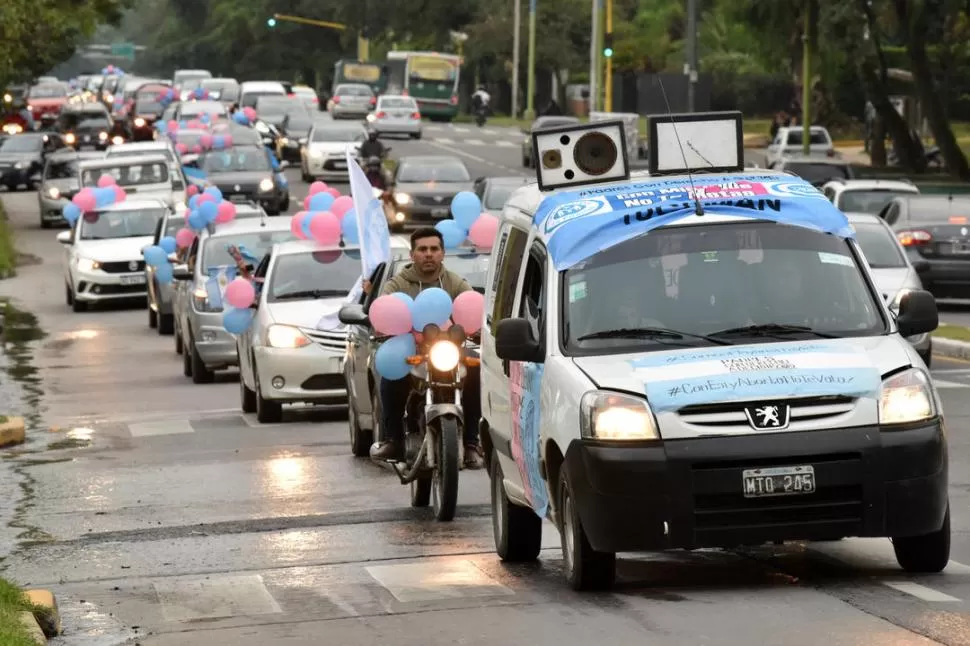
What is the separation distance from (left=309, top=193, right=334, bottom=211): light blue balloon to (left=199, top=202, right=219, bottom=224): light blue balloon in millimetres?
5419

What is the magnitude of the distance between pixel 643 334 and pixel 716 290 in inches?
16.2

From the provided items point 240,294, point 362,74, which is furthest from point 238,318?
point 362,74

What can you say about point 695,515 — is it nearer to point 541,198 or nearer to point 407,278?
point 541,198

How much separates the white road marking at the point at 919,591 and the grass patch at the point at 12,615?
3.61 metres

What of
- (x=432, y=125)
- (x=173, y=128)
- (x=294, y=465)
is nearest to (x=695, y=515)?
(x=294, y=465)

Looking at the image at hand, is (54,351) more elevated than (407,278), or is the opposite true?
(407,278)

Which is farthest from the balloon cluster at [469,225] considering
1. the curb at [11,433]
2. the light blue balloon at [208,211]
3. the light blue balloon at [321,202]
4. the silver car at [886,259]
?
the light blue balloon at [208,211]

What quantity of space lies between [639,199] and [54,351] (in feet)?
68.9

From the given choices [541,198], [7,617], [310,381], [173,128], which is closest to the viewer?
[7,617]

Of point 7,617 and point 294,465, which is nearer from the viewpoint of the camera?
point 7,617

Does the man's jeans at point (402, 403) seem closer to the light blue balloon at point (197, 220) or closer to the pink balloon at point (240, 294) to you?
the pink balloon at point (240, 294)

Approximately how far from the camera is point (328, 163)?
6181 centimetres

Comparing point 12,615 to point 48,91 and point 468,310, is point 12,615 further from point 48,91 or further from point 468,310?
point 48,91

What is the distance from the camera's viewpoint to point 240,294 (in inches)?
812
